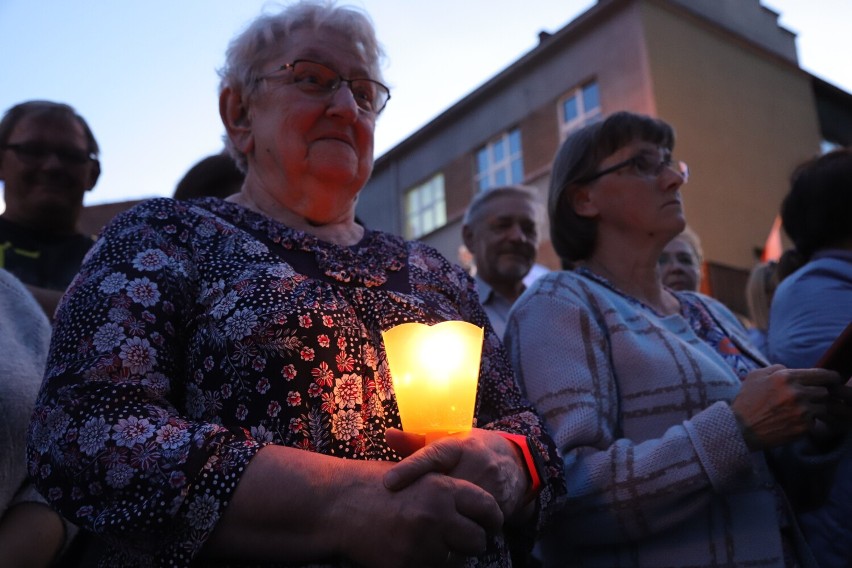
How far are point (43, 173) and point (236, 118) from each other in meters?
1.14

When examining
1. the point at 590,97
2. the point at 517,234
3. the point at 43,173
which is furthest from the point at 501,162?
the point at 43,173

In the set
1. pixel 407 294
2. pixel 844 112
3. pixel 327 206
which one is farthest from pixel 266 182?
pixel 844 112

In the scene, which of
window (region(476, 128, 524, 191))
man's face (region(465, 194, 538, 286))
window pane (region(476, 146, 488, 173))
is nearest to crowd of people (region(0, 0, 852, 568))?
man's face (region(465, 194, 538, 286))

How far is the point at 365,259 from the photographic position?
184 centimetres

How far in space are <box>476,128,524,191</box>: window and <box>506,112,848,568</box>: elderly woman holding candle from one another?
1114 cm

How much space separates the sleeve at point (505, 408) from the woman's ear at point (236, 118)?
0.68 meters

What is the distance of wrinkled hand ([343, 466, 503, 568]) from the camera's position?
3.89ft

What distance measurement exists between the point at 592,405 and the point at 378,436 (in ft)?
2.29

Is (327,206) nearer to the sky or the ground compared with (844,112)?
nearer to the ground

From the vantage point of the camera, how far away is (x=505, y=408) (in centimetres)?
180

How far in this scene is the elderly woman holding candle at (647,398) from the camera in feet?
5.96

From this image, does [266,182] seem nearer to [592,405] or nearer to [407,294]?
[407,294]

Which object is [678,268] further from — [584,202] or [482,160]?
[482,160]

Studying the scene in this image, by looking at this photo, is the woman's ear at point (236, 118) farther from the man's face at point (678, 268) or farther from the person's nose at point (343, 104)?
the man's face at point (678, 268)
